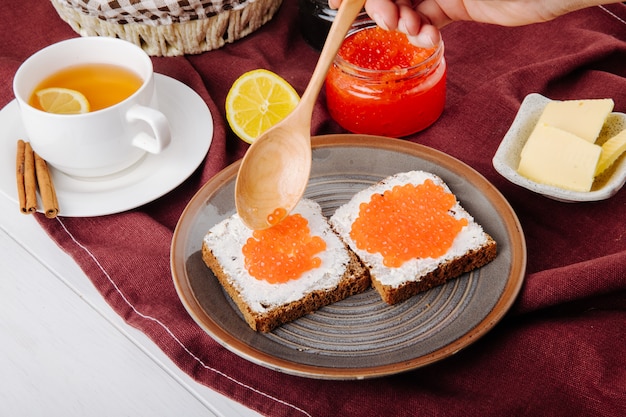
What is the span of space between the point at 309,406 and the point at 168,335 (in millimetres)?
310

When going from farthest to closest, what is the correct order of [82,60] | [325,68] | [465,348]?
[82,60]
[325,68]
[465,348]

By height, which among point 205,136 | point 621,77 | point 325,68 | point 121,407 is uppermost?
point 325,68

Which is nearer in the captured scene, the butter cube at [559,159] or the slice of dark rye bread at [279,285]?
the slice of dark rye bread at [279,285]

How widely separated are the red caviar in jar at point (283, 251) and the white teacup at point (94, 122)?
1.15 feet

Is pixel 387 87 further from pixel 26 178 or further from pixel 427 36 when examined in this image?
pixel 26 178

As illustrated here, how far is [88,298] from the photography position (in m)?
1.47

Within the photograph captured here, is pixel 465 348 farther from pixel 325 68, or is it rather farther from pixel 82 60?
pixel 82 60

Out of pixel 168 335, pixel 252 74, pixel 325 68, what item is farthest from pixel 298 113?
pixel 168 335

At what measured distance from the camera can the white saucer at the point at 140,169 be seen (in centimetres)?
154

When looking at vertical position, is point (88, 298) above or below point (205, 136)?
below

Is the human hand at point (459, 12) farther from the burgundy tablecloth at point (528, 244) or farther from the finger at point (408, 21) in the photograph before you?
the burgundy tablecloth at point (528, 244)

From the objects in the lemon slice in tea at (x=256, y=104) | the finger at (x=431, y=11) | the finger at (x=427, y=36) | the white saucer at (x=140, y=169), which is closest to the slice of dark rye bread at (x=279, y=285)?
the white saucer at (x=140, y=169)

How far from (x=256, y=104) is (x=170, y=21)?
13.0 inches

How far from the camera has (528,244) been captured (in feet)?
4.93
